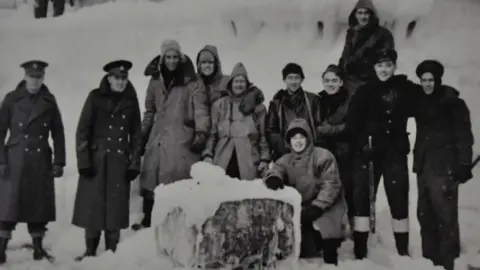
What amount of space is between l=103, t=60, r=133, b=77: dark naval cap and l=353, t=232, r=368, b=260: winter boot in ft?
4.74

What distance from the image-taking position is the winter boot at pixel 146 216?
341cm

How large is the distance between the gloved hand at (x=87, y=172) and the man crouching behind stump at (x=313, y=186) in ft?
2.89

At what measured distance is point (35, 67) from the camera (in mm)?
3551

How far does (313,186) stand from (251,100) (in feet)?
1.80

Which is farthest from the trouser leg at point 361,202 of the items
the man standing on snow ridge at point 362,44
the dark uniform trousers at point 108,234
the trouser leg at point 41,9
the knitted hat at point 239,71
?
the trouser leg at point 41,9

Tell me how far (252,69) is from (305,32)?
13.8 inches

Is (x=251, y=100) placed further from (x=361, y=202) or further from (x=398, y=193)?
(x=398, y=193)

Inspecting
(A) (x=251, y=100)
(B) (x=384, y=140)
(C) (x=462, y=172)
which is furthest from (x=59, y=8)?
(C) (x=462, y=172)

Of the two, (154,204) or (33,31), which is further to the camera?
(33,31)

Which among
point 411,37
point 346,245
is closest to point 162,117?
point 346,245

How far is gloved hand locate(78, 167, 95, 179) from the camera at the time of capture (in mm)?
3412

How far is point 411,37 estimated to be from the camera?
3.54 meters

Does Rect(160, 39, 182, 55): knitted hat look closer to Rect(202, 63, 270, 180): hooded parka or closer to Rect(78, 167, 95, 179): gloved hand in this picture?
Rect(202, 63, 270, 180): hooded parka

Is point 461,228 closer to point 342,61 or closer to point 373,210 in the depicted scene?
point 373,210
